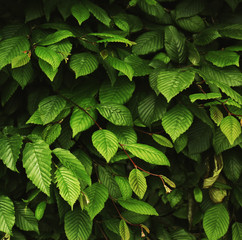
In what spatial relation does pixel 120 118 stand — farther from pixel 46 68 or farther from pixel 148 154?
pixel 46 68

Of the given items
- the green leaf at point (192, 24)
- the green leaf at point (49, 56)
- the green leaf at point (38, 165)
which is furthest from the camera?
the green leaf at point (192, 24)

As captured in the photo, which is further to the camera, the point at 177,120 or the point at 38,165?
the point at 177,120

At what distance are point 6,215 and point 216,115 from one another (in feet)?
3.81

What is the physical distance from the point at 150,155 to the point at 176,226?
2.31ft

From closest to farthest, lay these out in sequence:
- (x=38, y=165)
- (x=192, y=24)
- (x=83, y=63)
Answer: (x=38, y=165)
(x=83, y=63)
(x=192, y=24)

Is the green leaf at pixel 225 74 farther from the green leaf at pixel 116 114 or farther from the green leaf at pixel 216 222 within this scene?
the green leaf at pixel 216 222

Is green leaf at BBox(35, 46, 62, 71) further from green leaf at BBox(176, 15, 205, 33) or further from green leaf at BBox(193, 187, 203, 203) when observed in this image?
green leaf at BBox(193, 187, 203, 203)

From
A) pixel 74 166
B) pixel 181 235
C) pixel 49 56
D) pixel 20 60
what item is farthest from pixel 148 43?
pixel 181 235

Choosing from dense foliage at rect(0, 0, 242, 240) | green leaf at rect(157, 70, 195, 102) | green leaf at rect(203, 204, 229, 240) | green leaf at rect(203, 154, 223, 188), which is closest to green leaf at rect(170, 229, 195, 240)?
dense foliage at rect(0, 0, 242, 240)

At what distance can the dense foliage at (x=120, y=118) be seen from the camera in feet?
4.99

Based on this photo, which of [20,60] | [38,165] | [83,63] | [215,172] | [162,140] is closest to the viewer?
[38,165]

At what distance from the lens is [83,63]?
158 cm

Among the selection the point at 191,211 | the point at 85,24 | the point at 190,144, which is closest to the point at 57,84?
the point at 85,24

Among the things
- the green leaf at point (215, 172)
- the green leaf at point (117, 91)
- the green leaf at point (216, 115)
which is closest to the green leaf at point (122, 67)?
the green leaf at point (117, 91)
